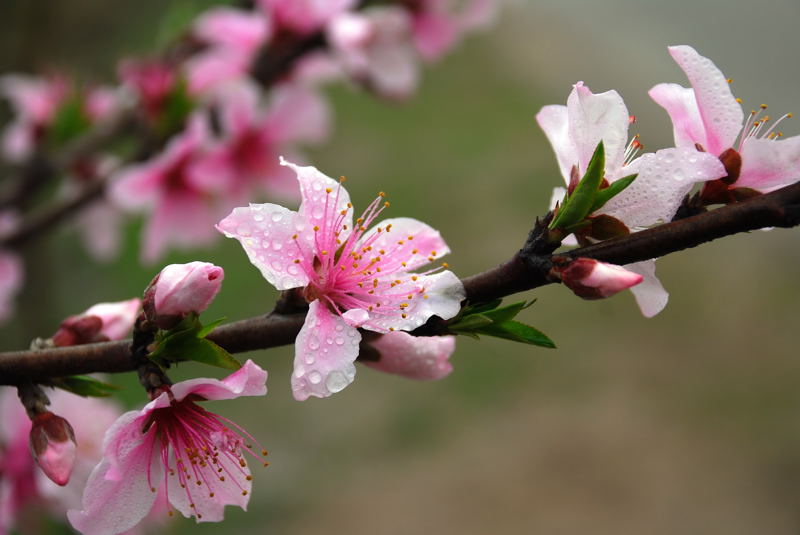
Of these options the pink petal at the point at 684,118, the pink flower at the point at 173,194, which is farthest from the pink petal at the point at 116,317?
the pink flower at the point at 173,194

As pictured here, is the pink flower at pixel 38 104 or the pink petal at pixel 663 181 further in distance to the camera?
the pink flower at pixel 38 104

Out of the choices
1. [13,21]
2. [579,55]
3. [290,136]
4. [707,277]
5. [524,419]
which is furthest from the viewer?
[579,55]

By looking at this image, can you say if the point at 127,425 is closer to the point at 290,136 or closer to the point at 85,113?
the point at 290,136

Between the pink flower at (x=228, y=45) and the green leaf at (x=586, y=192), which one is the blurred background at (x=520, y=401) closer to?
the pink flower at (x=228, y=45)

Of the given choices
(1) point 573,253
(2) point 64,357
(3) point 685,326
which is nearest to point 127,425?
(2) point 64,357

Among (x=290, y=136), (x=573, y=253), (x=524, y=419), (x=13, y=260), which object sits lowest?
(x=524, y=419)

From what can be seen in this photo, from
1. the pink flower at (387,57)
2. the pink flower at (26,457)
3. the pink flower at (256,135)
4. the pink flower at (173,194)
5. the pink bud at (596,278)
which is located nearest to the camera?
the pink bud at (596,278)
